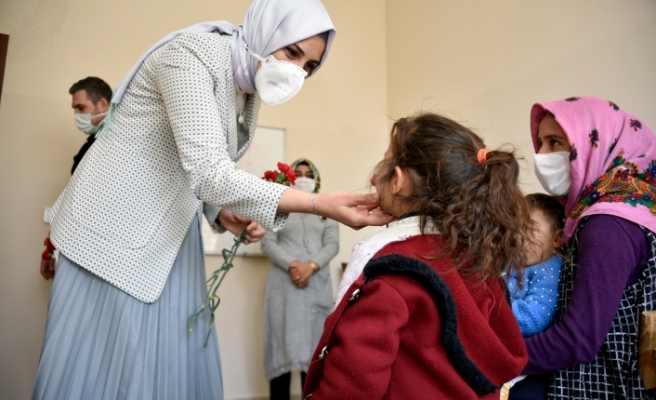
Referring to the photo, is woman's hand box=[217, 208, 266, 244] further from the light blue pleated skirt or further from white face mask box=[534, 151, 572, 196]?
white face mask box=[534, 151, 572, 196]

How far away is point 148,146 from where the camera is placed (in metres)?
1.22

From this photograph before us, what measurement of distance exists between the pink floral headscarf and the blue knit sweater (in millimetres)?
134

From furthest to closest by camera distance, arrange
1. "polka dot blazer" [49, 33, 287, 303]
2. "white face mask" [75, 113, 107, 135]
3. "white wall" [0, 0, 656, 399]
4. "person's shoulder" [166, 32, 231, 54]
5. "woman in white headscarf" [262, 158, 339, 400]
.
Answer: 1. "woman in white headscarf" [262, 158, 339, 400]
2. "white face mask" [75, 113, 107, 135]
3. "white wall" [0, 0, 656, 399]
4. "person's shoulder" [166, 32, 231, 54]
5. "polka dot blazer" [49, 33, 287, 303]

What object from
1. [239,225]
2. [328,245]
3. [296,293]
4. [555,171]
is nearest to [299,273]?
[296,293]

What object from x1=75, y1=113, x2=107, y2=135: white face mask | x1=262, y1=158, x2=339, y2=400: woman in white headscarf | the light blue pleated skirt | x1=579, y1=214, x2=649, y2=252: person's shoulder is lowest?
x1=262, y1=158, x2=339, y2=400: woman in white headscarf

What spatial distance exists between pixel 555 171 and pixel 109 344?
1346mm

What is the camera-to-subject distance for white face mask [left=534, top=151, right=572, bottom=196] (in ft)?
5.12

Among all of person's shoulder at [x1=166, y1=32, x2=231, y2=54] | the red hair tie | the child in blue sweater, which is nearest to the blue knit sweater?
the child in blue sweater

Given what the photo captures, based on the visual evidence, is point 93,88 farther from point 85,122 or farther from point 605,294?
point 605,294

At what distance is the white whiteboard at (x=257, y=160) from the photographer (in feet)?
11.5

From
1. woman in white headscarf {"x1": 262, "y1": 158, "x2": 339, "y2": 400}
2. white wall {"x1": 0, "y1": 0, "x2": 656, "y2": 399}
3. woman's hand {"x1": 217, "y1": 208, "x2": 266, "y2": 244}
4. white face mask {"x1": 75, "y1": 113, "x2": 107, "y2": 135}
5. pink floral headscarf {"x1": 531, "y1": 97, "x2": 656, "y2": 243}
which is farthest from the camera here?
woman in white headscarf {"x1": 262, "y1": 158, "x2": 339, "y2": 400}

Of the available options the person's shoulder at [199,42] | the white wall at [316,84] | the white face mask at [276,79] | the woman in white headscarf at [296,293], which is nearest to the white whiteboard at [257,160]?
the white wall at [316,84]

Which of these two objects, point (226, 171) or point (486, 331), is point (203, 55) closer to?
point (226, 171)

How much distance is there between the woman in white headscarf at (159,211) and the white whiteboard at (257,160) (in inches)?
86.1
